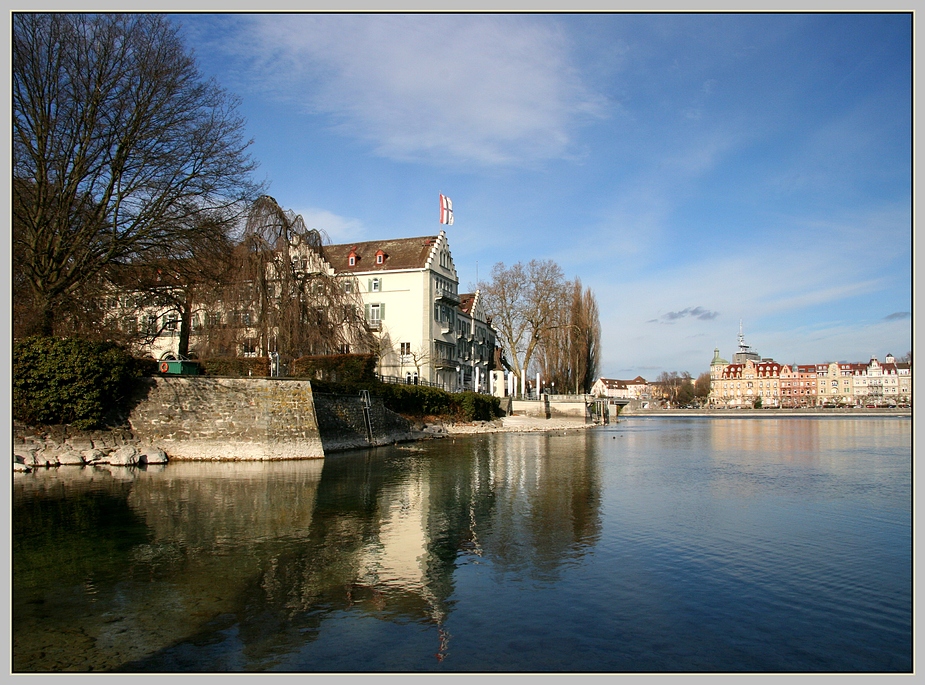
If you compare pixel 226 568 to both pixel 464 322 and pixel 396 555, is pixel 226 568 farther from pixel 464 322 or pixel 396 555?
pixel 464 322

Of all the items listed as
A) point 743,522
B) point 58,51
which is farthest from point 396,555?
point 58,51

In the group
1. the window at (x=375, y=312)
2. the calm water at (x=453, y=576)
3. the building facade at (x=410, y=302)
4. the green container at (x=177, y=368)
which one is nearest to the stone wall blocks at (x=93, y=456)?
the calm water at (x=453, y=576)

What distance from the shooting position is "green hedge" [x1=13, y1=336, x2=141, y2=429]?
23.7 metres

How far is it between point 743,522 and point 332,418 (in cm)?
1958

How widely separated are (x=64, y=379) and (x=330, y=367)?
13.3m

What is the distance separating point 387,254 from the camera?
64875mm

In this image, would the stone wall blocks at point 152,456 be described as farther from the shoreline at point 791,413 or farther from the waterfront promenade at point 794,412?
the waterfront promenade at point 794,412

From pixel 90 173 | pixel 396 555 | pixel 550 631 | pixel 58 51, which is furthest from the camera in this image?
pixel 90 173

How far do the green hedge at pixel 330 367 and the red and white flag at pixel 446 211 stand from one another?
33.1 meters

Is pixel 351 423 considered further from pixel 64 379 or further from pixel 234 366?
pixel 64 379

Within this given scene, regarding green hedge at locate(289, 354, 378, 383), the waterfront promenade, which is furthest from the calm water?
the waterfront promenade

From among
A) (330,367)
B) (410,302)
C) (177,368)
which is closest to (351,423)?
(330,367)

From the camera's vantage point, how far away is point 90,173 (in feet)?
85.7

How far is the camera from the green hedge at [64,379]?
2372 centimetres
